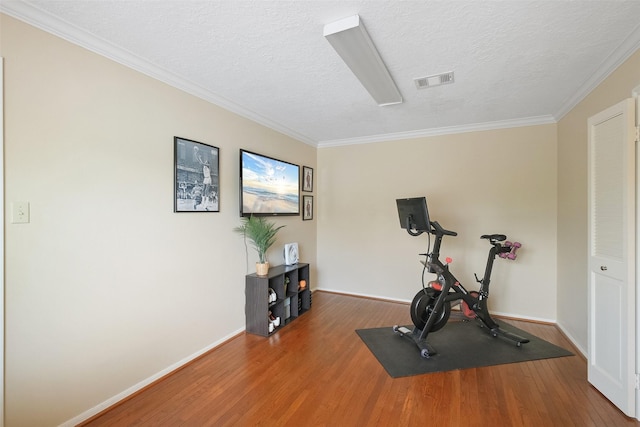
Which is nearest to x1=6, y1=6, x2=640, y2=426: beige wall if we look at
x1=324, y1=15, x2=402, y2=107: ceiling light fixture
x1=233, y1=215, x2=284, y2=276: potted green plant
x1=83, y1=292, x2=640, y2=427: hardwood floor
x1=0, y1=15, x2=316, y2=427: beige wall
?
x1=0, y1=15, x2=316, y2=427: beige wall

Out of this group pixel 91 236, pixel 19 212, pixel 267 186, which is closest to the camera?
pixel 19 212

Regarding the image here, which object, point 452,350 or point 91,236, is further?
point 452,350

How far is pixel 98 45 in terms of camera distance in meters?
1.92

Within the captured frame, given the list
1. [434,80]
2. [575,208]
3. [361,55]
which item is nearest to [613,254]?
[575,208]

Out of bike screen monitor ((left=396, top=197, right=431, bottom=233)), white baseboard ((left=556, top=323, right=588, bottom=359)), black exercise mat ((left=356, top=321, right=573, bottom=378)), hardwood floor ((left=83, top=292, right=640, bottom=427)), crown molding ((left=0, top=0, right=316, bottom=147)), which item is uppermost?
crown molding ((left=0, top=0, right=316, bottom=147))

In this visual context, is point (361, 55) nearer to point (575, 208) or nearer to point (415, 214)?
point (415, 214)

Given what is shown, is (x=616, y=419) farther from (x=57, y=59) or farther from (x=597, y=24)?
(x=57, y=59)

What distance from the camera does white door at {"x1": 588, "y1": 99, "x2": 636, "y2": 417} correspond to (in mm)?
1868

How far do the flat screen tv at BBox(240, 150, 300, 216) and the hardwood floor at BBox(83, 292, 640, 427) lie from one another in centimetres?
161

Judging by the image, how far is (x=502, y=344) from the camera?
→ 9.57ft

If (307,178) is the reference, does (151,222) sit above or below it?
below

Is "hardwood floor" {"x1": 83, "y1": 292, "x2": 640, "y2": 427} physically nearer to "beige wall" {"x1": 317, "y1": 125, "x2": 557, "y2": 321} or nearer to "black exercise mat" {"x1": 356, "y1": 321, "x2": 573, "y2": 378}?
"black exercise mat" {"x1": 356, "y1": 321, "x2": 573, "y2": 378}

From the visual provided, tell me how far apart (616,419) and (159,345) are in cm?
349

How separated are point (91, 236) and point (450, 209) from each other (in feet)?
13.5
